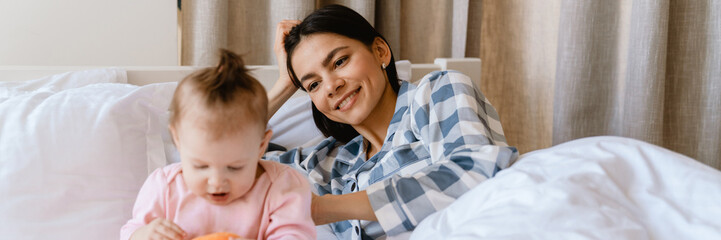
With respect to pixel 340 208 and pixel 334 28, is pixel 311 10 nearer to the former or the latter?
pixel 334 28

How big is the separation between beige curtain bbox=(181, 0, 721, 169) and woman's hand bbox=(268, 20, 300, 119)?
0.24 m

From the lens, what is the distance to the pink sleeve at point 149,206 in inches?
33.0

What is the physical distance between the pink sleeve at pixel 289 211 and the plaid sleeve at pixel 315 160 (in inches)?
21.6

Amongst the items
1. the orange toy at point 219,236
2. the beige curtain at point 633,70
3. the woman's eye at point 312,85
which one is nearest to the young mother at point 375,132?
the woman's eye at point 312,85

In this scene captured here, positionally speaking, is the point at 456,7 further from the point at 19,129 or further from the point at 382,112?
the point at 19,129

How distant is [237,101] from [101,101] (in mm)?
627

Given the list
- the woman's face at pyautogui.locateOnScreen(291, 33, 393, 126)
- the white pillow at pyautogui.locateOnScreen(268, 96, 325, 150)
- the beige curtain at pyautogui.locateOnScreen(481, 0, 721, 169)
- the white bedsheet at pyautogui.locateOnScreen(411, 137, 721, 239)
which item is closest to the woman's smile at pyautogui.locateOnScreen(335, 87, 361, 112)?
the woman's face at pyautogui.locateOnScreen(291, 33, 393, 126)

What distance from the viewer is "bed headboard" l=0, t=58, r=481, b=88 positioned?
145 centimetres

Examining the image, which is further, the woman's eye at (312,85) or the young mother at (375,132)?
the woman's eye at (312,85)

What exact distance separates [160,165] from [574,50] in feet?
4.16

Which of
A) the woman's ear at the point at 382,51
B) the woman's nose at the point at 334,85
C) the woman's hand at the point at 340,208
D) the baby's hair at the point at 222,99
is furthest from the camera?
the woman's ear at the point at 382,51

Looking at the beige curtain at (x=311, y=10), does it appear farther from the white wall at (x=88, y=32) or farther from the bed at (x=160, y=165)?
the bed at (x=160, y=165)

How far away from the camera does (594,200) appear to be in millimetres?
838

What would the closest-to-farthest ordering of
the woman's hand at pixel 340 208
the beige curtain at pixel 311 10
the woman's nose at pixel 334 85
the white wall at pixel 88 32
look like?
the woman's hand at pixel 340 208 < the woman's nose at pixel 334 85 < the white wall at pixel 88 32 < the beige curtain at pixel 311 10
